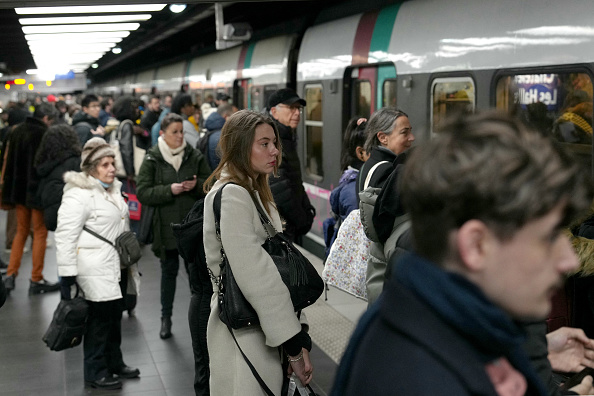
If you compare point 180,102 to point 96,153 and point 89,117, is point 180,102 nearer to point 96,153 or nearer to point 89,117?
point 89,117

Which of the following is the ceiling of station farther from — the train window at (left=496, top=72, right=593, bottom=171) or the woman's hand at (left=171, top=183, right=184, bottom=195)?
the train window at (left=496, top=72, right=593, bottom=171)

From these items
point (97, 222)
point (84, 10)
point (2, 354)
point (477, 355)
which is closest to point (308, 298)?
point (477, 355)

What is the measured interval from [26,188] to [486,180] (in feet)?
24.5

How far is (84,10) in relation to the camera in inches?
334

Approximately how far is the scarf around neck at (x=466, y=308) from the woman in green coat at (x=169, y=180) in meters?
4.77

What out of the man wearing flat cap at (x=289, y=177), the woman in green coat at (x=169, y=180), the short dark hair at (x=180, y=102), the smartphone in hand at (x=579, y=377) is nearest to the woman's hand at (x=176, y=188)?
the woman in green coat at (x=169, y=180)

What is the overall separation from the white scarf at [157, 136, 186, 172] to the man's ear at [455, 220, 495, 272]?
4879mm

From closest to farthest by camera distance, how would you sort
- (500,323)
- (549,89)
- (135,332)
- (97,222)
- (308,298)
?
1. (500,323)
2. (308,298)
3. (549,89)
4. (97,222)
5. (135,332)

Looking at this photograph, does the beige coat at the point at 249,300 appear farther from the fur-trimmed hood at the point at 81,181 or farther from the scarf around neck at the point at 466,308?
the fur-trimmed hood at the point at 81,181

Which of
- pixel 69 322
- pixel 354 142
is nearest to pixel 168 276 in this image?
pixel 69 322

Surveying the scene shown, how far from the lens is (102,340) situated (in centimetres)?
497

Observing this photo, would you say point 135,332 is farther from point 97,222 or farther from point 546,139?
point 546,139

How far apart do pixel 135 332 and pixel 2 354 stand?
103 centimetres

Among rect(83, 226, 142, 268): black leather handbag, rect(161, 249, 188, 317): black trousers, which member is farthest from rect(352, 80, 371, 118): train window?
rect(83, 226, 142, 268): black leather handbag
